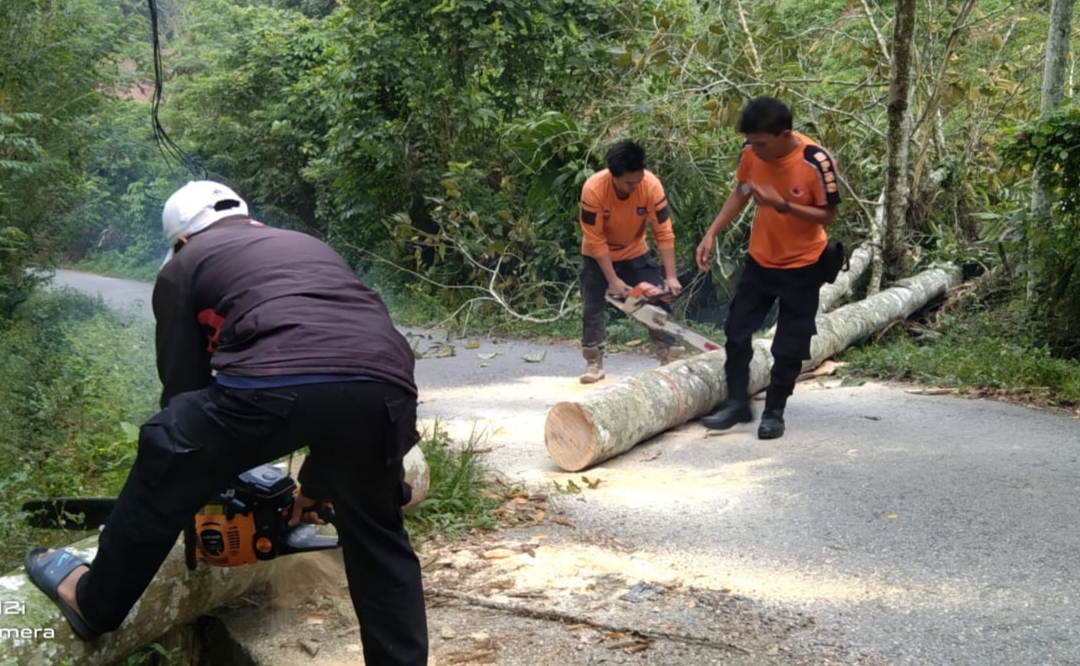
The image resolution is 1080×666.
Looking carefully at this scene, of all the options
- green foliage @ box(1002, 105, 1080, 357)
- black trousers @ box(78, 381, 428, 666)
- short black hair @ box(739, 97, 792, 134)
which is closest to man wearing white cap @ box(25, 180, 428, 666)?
black trousers @ box(78, 381, 428, 666)

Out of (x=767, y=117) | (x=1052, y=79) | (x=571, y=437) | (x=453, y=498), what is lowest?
(x=453, y=498)

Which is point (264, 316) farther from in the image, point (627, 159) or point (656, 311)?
point (656, 311)

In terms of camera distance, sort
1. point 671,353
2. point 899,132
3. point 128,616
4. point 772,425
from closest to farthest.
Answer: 1. point 128,616
2. point 772,425
3. point 671,353
4. point 899,132

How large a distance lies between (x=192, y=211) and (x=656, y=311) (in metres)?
4.41

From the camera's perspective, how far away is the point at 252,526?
9.56ft

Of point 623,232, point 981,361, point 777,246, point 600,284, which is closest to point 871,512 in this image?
point 777,246

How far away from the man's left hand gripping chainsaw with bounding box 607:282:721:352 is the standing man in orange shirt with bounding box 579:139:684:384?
0.32 ft

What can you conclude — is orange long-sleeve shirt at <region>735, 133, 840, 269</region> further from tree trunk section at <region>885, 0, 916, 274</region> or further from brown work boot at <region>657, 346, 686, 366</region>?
tree trunk section at <region>885, 0, 916, 274</region>

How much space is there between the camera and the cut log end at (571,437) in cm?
515

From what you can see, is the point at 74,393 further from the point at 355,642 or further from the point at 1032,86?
the point at 1032,86

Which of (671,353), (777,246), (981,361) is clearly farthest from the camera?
(981,361)

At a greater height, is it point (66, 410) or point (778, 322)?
point (778, 322)

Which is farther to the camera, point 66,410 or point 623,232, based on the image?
point 623,232

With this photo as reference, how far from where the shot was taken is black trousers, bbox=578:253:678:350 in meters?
7.31
